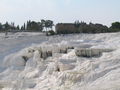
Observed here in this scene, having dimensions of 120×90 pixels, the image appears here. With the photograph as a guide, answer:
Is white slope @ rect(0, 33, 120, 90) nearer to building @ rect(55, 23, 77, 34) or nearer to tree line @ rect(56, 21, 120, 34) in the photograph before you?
tree line @ rect(56, 21, 120, 34)

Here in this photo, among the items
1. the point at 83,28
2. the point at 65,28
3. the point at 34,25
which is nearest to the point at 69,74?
the point at 83,28

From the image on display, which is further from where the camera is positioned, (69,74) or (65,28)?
(65,28)

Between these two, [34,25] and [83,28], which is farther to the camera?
[34,25]

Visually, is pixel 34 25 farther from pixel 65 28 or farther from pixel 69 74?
pixel 69 74

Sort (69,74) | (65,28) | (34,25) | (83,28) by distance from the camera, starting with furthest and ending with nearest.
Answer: (34,25) < (65,28) < (83,28) < (69,74)

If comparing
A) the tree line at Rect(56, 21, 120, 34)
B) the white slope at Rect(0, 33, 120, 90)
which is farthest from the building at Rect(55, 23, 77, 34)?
the white slope at Rect(0, 33, 120, 90)

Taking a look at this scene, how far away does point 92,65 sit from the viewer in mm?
13875

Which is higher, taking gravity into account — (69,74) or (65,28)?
(65,28)

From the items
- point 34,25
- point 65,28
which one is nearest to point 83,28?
point 65,28

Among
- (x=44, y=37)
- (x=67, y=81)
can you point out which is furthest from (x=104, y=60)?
(x=44, y=37)

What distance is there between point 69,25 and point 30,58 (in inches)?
723

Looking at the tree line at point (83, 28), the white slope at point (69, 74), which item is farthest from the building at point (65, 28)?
the white slope at point (69, 74)

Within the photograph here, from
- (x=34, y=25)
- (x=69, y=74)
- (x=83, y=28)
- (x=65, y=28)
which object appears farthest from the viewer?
(x=34, y=25)

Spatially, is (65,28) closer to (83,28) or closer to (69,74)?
(83,28)
